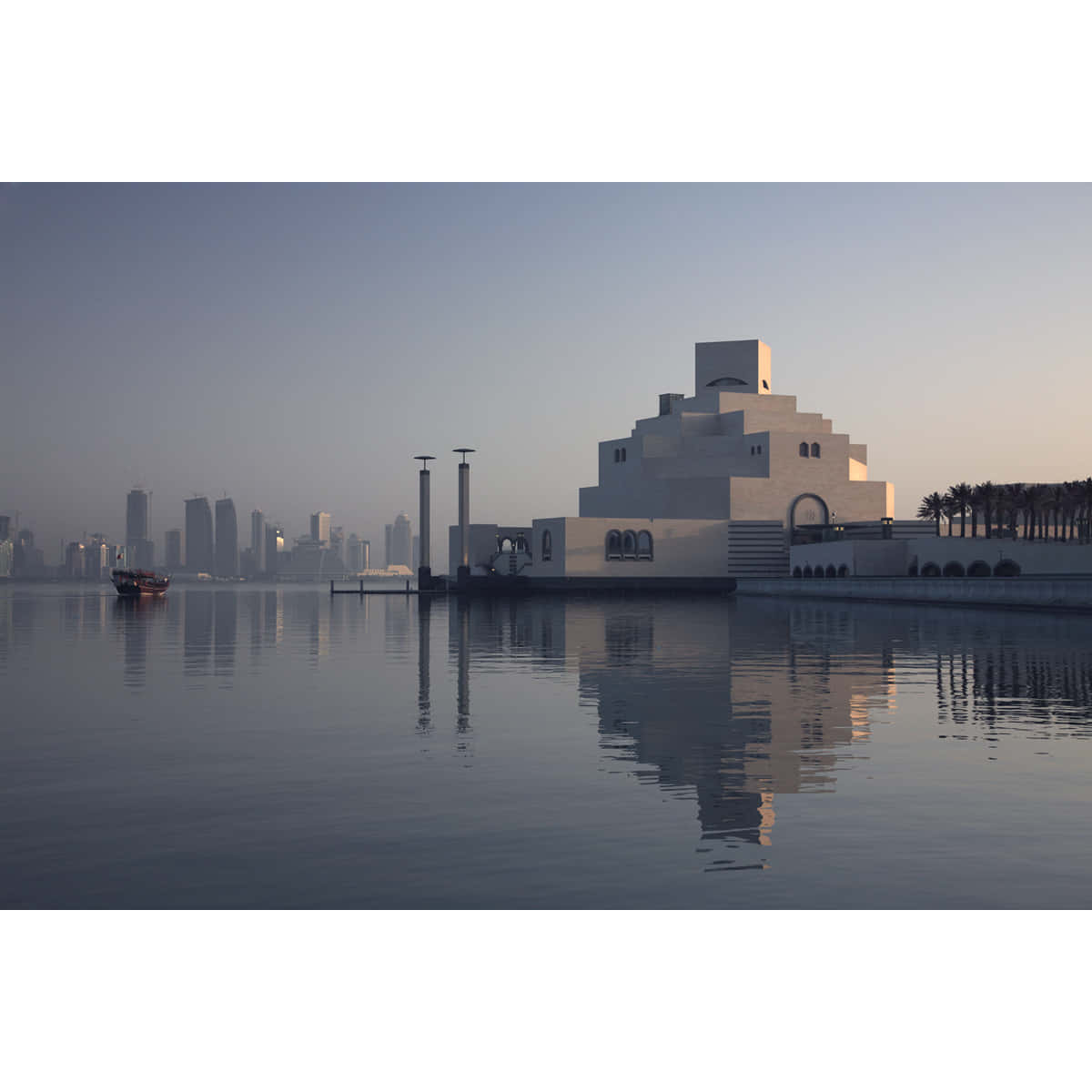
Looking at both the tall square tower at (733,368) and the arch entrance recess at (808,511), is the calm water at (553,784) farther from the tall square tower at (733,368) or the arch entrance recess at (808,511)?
the tall square tower at (733,368)

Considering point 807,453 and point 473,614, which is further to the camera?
point 807,453

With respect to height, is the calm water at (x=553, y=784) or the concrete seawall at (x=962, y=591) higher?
the concrete seawall at (x=962, y=591)

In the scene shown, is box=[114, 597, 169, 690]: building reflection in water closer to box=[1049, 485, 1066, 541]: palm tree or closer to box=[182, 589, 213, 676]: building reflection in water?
box=[182, 589, 213, 676]: building reflection in water

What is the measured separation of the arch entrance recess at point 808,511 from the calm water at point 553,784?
89.6m

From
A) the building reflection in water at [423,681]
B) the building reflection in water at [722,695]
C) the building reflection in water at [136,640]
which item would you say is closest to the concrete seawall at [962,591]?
the building reflection in water at [722,695]

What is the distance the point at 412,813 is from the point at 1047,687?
629 inches

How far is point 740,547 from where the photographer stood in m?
117

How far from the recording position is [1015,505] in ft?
318

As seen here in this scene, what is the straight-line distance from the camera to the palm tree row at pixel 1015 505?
95562 mm

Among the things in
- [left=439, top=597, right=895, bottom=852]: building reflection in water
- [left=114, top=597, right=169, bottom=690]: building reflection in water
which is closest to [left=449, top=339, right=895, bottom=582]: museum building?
[left=114, top=597, right=169, bottom=690]: building reflection in water

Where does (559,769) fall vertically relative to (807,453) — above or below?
below

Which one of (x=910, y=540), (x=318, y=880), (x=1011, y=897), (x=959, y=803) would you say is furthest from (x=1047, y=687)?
(x=910, y=540)
